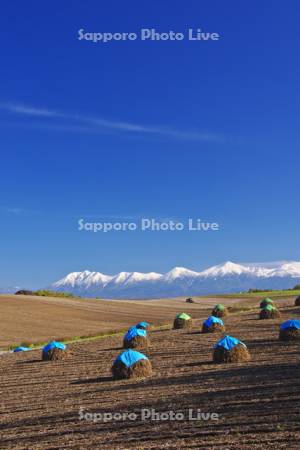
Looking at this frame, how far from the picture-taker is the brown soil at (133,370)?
22.0 meters

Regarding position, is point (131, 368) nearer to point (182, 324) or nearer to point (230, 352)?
point (230, 352)

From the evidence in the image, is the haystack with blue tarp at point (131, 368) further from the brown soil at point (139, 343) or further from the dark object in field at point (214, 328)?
the dark object in field at point (214, 328)

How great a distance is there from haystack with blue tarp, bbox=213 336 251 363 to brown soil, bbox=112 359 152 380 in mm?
3483

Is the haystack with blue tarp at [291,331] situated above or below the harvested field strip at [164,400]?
above

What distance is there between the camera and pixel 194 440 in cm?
1270

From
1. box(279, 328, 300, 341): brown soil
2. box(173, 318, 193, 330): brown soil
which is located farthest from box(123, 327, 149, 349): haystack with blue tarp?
box(173, 318, 193, 330): brown soil

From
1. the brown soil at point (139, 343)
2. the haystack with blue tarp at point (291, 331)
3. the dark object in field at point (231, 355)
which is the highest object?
the haystack with blue tarp at point (291, 331)

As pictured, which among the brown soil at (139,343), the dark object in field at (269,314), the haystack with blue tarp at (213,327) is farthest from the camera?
the dark object in field at (269,314)

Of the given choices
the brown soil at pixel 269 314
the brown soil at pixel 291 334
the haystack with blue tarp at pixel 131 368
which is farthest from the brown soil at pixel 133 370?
the brown soil at pixel 269 314

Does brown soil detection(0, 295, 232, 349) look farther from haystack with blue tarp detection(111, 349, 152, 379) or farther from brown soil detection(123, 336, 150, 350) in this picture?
haystack with blue tarp detection(111, 349, 152, 379)

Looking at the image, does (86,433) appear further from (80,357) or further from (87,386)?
(80,357)

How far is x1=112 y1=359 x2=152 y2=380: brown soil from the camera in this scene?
2205cm

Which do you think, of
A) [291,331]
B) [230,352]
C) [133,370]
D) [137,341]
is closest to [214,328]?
[137,341]

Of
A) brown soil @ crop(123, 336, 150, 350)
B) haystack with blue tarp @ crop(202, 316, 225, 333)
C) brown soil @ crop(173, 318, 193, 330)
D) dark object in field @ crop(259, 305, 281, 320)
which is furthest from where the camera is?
dark object in field @ crop(259, 305, 281, 320)
